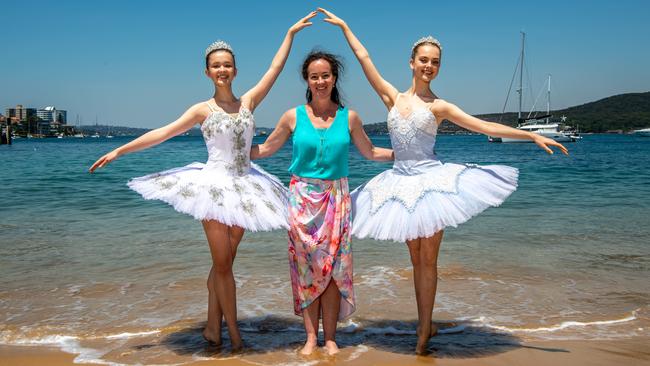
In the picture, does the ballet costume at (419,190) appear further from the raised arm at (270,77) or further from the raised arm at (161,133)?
the raised arm at (161,133)

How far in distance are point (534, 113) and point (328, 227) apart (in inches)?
3246

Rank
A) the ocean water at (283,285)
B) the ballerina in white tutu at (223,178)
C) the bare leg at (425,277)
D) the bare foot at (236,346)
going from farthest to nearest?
the ocean water at (283,285), the bare foot at (236,346), the bare leg at (425,277), the ballerina in white tutu at (223,178)

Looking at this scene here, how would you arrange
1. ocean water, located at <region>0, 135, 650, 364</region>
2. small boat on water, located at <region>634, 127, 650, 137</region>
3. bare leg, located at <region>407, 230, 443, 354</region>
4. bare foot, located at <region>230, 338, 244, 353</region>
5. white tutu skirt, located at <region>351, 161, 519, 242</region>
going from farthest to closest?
small boat on water, located at <region>634, 127, 650, 137</region>, ocean water, located at <region>0, 135, 650, 364</region>, bare foot, located at <region>230, 338, 244, 353</region>, bare leg, located at <region>407, 230, 443, 354</region>, white tutu skirt, located at <region>351, 161, 519, 242</region>

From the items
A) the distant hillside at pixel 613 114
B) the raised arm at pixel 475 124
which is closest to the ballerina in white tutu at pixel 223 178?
the raised arm at pixel 475 124

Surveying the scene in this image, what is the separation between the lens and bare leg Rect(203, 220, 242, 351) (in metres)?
4.25

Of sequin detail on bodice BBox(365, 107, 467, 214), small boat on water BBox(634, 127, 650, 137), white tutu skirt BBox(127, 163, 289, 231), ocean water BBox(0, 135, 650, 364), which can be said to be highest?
small boat on water BBox(634, 127, 650, 137)

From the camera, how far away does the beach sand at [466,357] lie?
4.20 meters

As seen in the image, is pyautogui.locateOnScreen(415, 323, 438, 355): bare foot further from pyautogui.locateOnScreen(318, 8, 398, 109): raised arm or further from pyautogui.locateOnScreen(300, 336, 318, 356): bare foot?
pyautogui.locateOnScreen(318, 8, 398, 109): raised arm

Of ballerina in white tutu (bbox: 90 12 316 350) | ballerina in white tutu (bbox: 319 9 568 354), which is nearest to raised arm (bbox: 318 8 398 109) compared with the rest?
ballerina in white tutu (bbox: 319 9 568 354)

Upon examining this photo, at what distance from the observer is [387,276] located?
23.2 feet

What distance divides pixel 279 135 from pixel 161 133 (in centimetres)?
89

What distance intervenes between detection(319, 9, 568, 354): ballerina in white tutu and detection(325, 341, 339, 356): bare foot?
2.11 ft

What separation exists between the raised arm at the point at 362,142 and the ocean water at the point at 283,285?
1543 millimetres

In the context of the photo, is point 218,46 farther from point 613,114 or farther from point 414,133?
point 613,114
